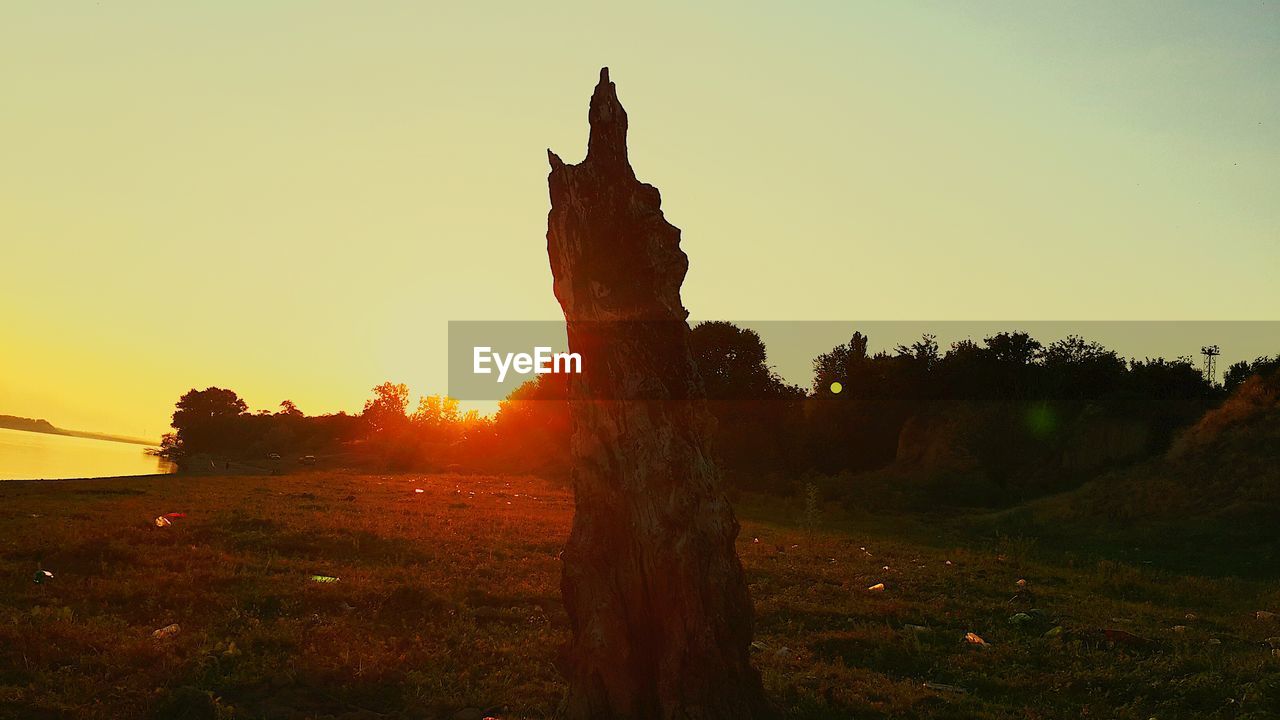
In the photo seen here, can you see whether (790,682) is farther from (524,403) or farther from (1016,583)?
(524,403)

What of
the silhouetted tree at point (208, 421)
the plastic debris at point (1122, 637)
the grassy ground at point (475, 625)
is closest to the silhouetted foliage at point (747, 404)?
the grassy ground at point (475, 625)

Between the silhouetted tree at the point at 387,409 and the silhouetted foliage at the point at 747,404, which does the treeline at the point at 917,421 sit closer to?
the silhouetted foliage at the point at 747,404

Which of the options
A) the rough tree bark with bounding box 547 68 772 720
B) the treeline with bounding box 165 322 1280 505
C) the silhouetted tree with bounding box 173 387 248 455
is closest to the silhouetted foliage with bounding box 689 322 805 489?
the treeline with bounding box 165 322 1280 505

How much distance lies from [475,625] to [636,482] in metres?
5.54

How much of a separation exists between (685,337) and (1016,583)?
41.3ft

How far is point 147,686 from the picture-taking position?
9750 mm

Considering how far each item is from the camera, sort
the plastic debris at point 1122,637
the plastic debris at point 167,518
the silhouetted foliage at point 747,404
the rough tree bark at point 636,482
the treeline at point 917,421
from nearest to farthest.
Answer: the rough tree bark at point 636,482 → the plastic debris at point 1122,637 → the plastic debris at point 167,518 → the treeline at point 917,421 → the silhouetted foliage at point 747,404

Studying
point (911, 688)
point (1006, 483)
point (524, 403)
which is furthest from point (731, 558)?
point (524, 403)

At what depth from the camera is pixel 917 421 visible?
50906mm

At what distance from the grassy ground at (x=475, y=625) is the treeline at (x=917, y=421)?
67.0 feet

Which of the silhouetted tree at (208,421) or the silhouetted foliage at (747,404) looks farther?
the silhouetted tree at (208,421)

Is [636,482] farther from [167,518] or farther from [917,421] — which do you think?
[917,421]

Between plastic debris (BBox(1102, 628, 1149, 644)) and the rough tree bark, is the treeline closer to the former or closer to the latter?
plastic debris (BBox(1102, 628, 1149, 644))

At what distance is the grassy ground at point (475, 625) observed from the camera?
10.1 metres
